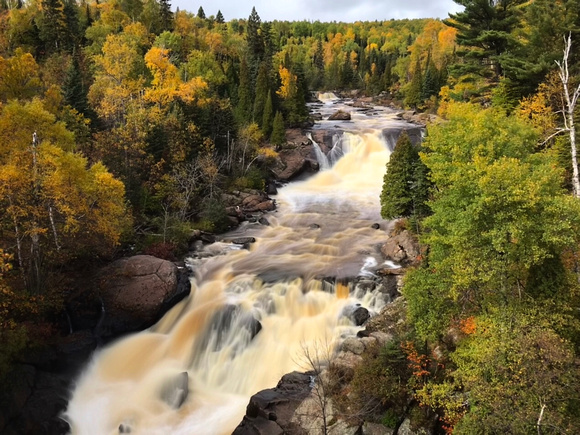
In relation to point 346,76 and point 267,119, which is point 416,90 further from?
point 346,76

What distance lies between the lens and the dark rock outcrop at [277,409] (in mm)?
15648

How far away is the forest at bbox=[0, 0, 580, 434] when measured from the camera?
1255 centimetres

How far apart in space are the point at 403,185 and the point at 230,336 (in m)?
15.9

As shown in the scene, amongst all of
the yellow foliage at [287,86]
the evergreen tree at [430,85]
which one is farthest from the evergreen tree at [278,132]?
the evergreen tree at [430,85]

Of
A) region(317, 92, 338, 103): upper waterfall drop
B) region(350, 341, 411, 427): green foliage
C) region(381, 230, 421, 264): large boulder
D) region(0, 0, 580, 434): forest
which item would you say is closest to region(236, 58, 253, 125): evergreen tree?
region(0, 0, 580, 434): forest

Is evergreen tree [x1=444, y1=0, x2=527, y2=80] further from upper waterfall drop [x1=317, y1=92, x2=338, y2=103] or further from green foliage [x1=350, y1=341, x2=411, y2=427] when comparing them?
upper waterfall drop [x1=317, y1=92, x2=338, y2=103]

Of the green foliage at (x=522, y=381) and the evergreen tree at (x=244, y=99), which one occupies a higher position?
the evergreen tree at (x=244, y=99)

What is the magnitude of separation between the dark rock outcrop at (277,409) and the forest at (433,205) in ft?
10.0

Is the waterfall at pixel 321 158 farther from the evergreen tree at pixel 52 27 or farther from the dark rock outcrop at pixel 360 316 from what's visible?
the evergreen tree at pixel 52 27

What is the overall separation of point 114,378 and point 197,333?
4.35 meters

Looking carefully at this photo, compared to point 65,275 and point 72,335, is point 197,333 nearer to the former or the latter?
point 72,335

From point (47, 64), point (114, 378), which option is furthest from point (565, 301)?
point (47, 64)

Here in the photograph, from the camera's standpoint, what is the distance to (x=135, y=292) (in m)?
22.9

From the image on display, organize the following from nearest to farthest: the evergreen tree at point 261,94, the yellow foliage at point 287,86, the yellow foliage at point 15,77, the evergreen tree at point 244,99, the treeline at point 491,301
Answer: the treeline at point 491,301, the yellow foliage at point 15,77, the evergreen tree at point 244,99, the evergreen tree at point 261,94, the yellow foliage at point 287,86
